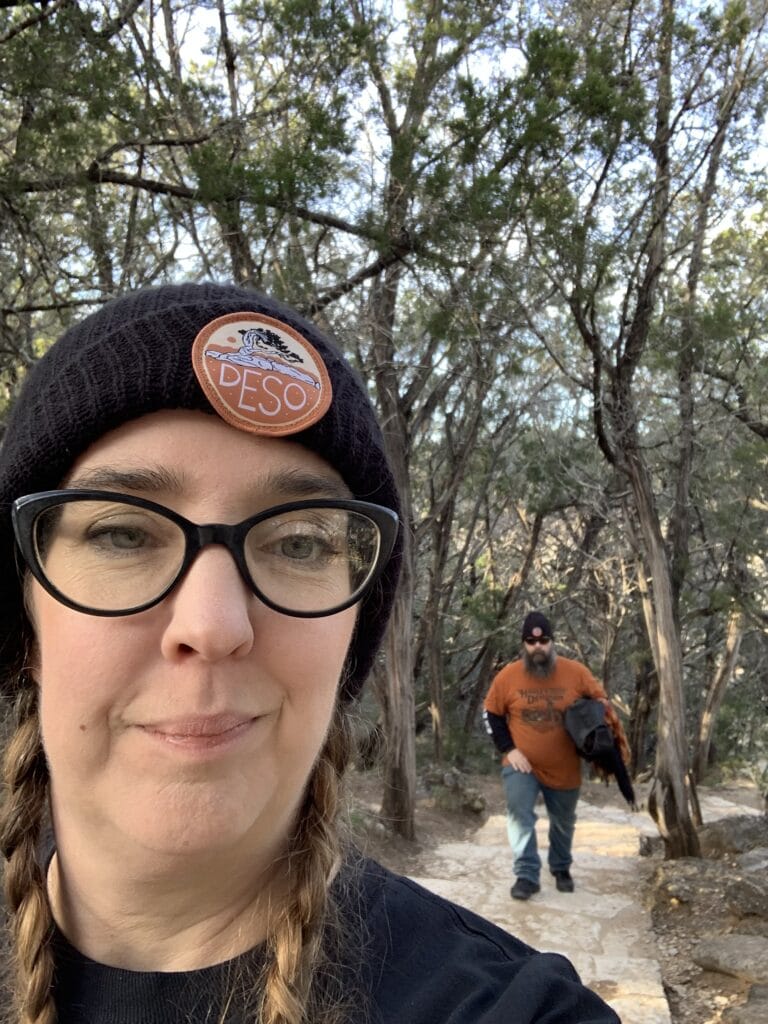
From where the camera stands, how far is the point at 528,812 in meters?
5.01

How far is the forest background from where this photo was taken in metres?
3.98

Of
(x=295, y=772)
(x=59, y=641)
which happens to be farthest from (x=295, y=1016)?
(x=59, y=641)

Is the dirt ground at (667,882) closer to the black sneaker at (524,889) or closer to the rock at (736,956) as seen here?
the rock at (736,956)

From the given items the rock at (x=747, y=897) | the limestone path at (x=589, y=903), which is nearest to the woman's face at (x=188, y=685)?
the limestone path at (x=589, y=903)

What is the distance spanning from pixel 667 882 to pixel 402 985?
15.7 feet

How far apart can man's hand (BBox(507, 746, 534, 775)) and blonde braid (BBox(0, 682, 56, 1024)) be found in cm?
417

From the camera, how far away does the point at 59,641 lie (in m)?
0.94

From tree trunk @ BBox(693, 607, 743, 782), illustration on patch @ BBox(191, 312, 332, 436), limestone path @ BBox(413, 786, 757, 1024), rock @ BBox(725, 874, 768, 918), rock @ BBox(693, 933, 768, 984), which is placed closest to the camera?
illustration on patch @ BBox(191, 312, 332, 436)

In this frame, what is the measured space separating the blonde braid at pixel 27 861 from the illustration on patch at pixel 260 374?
22.1 inches

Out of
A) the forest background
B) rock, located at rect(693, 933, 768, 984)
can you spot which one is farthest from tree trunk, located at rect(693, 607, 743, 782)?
rock, located at rect(693, 933, 768, 984)

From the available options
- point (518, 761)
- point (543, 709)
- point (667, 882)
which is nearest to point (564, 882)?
point (667, 882)

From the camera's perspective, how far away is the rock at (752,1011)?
3084 millimetres

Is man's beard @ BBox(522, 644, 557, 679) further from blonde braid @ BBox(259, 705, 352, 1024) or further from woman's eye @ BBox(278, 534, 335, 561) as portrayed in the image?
woman's eye @ BBox(278, 534, 335, 561)

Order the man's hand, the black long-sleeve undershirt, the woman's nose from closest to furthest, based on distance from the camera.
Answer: the woman's nose
the man's hand
the black long-sleeve undershirt
